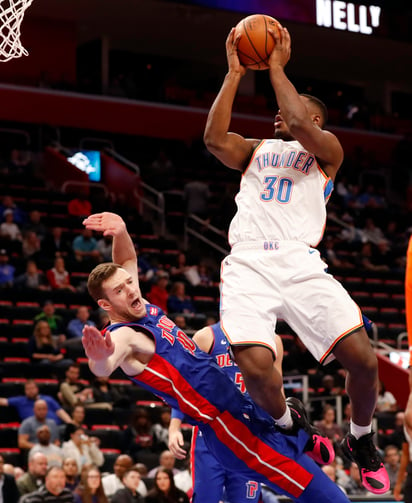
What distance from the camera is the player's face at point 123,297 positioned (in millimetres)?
5395

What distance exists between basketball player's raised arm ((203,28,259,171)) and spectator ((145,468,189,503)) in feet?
17.7

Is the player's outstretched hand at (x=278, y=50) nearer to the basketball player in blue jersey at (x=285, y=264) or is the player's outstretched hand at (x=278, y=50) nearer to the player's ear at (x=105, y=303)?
the basketball player in blue jersey at (x=285, y=264)

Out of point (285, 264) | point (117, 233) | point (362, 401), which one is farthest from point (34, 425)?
point (285, 264)

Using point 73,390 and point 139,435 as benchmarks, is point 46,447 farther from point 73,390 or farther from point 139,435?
point 139,435

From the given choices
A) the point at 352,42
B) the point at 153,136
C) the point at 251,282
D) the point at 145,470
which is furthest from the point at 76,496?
the point at 352,42

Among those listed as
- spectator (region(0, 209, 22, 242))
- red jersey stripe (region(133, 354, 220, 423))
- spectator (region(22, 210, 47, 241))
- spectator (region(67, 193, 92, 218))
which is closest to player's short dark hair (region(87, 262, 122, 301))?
red jersey stripe (region(133, 354, 220, 423))

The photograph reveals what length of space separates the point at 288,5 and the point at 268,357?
11.3m

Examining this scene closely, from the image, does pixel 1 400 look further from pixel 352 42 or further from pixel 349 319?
pixel 352 42

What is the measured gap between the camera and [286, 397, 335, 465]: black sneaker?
5.54 metres

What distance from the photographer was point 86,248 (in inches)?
605

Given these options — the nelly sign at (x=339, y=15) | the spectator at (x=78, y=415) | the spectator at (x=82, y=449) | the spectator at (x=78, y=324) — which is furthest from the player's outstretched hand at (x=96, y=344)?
the nelly sign at (x=339, y=15)

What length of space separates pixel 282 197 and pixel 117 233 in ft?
3.85

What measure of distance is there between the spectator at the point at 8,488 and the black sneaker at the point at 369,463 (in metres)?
4.98

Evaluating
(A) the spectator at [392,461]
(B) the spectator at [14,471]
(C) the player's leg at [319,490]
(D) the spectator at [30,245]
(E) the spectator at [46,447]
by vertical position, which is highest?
(D) the spectator at [30,245]
